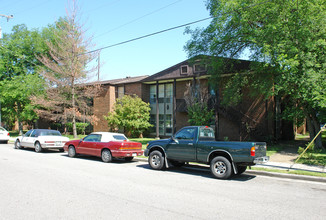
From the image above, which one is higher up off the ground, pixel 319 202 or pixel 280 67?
pixel 280 67

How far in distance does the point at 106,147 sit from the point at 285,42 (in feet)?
36.4

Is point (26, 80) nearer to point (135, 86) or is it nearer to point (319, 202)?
point (135, 86)

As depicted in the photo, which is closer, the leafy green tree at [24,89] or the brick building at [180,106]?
the brick building at [180,106]

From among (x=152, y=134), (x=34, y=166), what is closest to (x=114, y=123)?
(x=152, y=134)

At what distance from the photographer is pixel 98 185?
279 inches

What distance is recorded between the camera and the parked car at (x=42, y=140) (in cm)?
1495

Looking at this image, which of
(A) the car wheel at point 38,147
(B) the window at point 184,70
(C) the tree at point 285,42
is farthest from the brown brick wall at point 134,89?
(A) the car wheel at point 38,147

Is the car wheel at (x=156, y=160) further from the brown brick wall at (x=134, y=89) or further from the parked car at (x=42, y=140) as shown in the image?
the brown brick wall at (x=134, y=89)

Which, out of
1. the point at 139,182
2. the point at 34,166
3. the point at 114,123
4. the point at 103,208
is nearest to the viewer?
the point at 103,208

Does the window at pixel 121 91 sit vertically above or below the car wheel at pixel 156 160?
above

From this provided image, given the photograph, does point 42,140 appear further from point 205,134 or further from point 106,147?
point 205,134

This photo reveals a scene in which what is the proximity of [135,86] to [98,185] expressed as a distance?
2172cm

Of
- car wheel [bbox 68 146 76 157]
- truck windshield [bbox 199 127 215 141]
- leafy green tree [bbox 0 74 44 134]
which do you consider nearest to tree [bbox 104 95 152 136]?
leafy green tree [bbox 0 74 44 134]

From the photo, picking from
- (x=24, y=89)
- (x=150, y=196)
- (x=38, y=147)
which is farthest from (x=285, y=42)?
(x=24, y=89)
